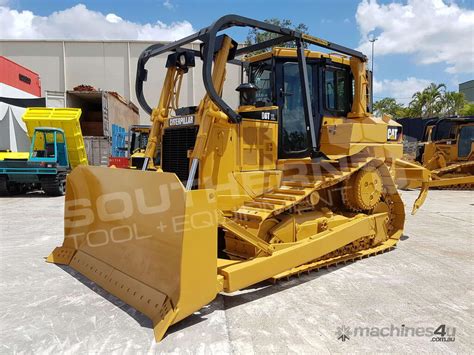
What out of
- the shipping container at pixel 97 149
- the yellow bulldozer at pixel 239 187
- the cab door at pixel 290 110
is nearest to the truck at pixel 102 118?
the shipping container at pixel 97 149

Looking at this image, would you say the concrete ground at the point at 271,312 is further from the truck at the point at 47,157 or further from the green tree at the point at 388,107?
the green tree at the point at 388,107

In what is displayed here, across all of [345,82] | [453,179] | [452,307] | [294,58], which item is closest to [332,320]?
[452,307]

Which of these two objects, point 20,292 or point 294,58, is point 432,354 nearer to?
point 294,58

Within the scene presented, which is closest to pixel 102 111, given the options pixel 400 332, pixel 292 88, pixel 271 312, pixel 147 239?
pixel 292 88

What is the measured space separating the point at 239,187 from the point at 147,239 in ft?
4.09

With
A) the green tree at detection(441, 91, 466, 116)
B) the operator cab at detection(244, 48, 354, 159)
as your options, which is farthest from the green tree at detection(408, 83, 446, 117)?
the operator cab at detection(244, 48, 354, 159)

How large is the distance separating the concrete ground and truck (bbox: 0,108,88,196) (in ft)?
21.3

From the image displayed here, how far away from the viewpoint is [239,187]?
4383mm

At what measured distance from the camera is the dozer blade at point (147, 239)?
10.4 feet

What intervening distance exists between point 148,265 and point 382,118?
4217 mm

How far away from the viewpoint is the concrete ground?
9.83ft

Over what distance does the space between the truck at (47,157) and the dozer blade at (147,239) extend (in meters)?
7.54

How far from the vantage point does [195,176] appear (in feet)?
13.4

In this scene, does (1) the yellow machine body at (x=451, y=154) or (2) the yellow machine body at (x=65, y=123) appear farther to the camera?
(1) the yellow machine body at (x=451, y=154)
